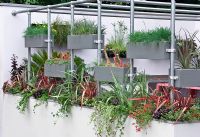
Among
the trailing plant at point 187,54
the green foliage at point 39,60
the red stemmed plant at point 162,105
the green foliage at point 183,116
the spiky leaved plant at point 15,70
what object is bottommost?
the green foliage at point 183,116

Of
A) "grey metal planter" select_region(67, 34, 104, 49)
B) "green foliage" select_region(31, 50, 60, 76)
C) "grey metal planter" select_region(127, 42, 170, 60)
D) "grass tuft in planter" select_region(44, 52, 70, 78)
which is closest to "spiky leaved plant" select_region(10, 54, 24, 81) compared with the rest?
"green foliage" select_region(31, 50, 60, 76)

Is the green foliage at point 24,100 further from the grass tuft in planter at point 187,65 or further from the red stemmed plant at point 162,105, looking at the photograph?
the grass tuft in planter at point 187,65

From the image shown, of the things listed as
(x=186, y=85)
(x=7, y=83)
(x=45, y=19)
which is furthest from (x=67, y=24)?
(x=186, y=85)

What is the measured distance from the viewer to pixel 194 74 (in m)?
4.96

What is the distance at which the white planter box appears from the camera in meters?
4.76

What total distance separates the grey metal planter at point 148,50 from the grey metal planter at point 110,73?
0.22 m

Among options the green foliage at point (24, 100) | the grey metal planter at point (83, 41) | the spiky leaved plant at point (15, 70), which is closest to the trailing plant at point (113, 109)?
the grey metal planter at point (83, 41)

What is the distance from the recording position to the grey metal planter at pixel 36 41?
7.61 metres

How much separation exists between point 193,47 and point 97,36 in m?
1.49

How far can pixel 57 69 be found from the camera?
6840mm

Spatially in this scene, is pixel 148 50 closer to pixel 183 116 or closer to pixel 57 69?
pixel 183 116

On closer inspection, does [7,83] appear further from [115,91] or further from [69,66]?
[115,91]

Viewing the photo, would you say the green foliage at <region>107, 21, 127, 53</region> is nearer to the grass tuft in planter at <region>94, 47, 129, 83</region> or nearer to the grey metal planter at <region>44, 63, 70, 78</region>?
the grey metal planter at <region>44, 63, 70, 78</region>

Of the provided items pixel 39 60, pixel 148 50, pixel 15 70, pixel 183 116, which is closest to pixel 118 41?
pixel 39 60
